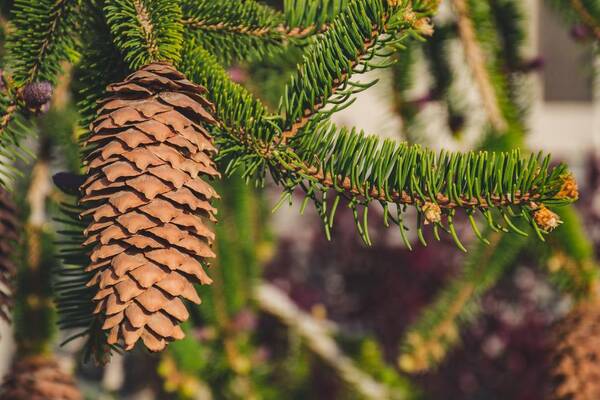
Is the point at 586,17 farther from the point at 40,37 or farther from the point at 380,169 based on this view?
the point at 40,37

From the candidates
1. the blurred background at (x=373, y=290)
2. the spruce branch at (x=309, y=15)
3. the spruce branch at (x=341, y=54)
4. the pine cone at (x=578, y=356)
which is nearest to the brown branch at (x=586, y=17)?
the blurred background at (x=373, y=290)

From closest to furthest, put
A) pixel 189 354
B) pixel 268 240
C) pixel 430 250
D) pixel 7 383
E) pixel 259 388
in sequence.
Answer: pixel 7 383, pixel 189 354, pixel 259 388, pixel 268 240, pixel 430 250

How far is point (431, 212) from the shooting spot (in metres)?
0.66

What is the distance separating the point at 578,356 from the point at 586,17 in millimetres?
640

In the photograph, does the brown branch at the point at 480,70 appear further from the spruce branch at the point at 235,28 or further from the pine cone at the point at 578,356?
the spruce branch at the point at 235,28

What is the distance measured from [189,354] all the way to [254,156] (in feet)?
2.69

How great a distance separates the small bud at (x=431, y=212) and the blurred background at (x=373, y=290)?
0.62 metres

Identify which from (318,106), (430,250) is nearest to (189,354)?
(318,106)

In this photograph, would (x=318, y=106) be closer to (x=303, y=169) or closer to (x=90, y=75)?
(x=303, y=169)

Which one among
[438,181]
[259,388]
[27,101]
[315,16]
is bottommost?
[259,388]

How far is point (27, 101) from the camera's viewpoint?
2.48ft

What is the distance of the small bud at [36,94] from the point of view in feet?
2.46

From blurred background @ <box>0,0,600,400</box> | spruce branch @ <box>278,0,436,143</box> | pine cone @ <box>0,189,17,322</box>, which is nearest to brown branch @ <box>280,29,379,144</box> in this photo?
spruce branch @ <box>278,0,436,143</box>

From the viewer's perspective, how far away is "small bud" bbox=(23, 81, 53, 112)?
0.75 meters
